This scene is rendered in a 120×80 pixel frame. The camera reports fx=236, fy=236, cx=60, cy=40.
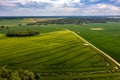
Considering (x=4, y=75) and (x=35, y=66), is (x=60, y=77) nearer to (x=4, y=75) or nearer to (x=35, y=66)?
(x=35, y=66)

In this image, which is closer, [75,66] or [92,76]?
[92,76]

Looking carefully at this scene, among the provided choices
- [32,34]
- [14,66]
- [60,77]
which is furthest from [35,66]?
[32,34]

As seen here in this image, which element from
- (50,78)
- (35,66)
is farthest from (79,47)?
(50,78)

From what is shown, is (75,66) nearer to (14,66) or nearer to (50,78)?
(50,78)

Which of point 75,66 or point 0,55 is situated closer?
point 75,66

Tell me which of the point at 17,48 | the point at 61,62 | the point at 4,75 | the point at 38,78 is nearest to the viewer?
the point at 4,75

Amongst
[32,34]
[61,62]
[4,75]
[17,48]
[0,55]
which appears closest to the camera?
[4,75]

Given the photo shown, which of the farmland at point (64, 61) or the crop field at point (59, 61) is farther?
the crop field at point (59, 61)

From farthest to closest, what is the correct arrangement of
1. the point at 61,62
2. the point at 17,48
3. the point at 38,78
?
the point at 17,48
the point at 61,62
the point at 38,78

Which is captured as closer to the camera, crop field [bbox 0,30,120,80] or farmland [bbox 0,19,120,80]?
farmland [bbox 0,19,120,80]
